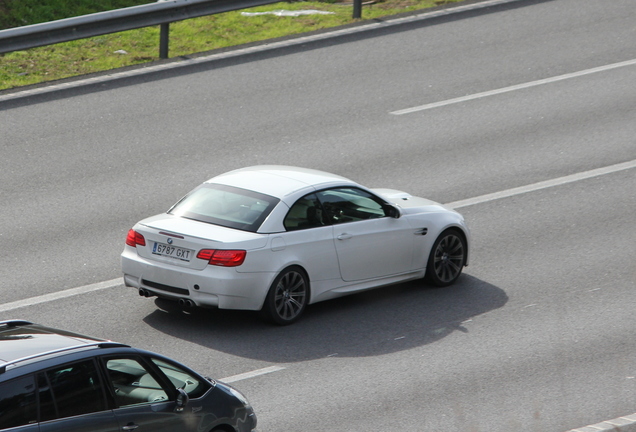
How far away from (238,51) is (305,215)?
28.9 ft

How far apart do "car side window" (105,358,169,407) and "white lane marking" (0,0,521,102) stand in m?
10.8

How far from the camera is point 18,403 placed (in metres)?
6.17

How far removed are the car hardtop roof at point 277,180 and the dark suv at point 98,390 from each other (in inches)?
144

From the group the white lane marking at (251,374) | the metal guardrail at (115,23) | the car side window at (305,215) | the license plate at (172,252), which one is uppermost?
the metal guardrail at (115,23)

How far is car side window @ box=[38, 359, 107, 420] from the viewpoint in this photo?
636 centimetres

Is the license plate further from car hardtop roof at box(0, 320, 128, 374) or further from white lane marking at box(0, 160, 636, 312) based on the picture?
car hardtop roof at box(0, 320, 128, 374)

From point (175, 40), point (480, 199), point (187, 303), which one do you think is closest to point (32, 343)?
point (187, 303)

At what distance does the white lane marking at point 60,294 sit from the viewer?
10.9 m

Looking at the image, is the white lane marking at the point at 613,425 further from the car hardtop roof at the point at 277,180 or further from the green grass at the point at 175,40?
the green grass at the point at 175,40

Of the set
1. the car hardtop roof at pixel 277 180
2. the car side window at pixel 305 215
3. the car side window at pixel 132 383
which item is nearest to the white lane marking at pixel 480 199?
the car hardtop roof at pixel 277 180

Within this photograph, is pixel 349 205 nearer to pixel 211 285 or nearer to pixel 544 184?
pixel 211 285

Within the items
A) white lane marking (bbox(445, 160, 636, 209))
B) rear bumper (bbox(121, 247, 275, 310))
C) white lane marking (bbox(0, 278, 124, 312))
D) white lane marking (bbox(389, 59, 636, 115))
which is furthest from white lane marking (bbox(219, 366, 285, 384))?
white lane marking (bbox(389, 59, 636, 115))

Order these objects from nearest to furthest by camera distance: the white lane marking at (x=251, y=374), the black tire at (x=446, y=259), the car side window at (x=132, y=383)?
1. the car side window at (x=132, y=383)
2. the white lane marking at (x=251, y=374)
3. the black tire at (x=446, y=259)

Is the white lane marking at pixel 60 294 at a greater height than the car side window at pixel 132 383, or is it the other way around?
the car side window at pixel 132 383
